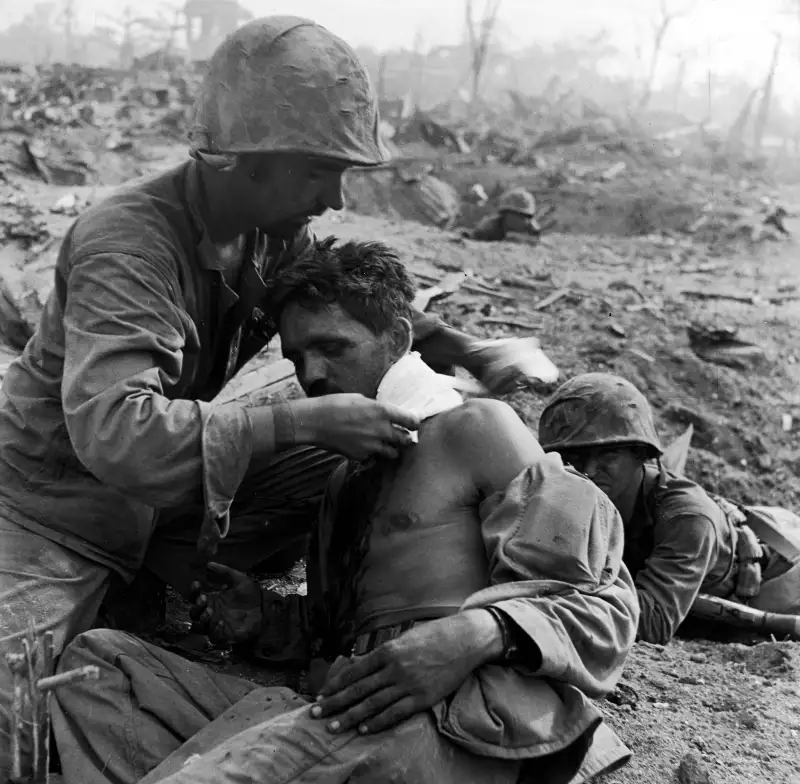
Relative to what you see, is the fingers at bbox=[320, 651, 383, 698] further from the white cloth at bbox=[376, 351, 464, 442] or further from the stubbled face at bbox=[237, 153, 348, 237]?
the stubbled face at bbox=[237, 153, 348, 237]

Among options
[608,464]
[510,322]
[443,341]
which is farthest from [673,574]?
[510,322]

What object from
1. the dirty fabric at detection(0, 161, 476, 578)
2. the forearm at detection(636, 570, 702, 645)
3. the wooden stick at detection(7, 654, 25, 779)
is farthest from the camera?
the forearm at detection(636, 570, 702, 645)

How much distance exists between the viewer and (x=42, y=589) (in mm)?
3104

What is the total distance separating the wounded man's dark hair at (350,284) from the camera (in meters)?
2.97

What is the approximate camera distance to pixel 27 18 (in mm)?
40156

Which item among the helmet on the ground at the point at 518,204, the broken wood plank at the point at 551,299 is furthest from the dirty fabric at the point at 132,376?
the helmet on the ground at the point at 518,204

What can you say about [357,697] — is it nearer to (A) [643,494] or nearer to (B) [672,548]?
(B) [672,548]

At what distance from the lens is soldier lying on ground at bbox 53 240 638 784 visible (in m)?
2.28

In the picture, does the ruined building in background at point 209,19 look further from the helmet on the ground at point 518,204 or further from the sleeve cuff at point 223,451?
the sleeve cuff at point 223,451

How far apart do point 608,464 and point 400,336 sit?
6.78ft

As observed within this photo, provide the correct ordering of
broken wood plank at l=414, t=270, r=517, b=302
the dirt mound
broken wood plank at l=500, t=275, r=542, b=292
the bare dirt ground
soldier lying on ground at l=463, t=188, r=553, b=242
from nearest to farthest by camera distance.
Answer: the bare dirt ground, broken wood plank at l=414, t=270, r=517, b=302, broken wood plank at l=500, t=275, r=542, b=292, soldier lying on ground at l=463, t=188, r=553, b=242, the dirt mound

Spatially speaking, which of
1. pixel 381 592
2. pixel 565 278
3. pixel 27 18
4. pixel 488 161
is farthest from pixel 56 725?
pixel 27 18

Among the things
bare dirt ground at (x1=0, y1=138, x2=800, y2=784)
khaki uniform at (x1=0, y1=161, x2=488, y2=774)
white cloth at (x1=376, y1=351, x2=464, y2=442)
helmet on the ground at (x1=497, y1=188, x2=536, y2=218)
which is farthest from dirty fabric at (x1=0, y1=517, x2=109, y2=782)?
helmet on the ground at (x1=497, y1=188, x2=536, y2=218)

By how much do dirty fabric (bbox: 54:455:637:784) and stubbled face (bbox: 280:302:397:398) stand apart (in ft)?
1.95
